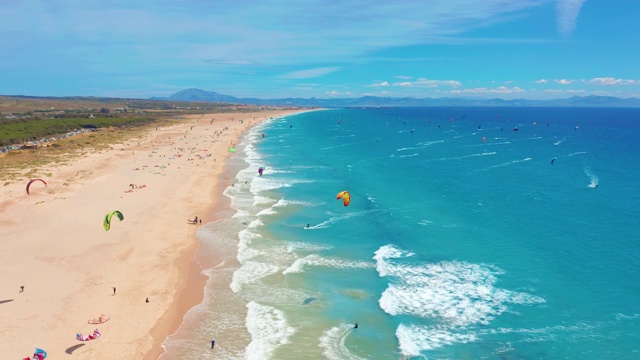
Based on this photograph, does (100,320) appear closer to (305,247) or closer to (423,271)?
(305,247)

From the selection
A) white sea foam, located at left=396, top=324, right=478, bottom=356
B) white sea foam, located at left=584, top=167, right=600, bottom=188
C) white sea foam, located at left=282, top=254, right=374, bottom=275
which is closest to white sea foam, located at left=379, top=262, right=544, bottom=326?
white sea foam, located at left=396, top=324, right=478, bottom=356

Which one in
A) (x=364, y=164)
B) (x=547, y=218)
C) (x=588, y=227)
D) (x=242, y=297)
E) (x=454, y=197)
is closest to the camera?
(x=242, y=297)

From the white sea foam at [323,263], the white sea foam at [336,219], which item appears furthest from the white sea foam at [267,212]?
the white sea foam at [323,263]

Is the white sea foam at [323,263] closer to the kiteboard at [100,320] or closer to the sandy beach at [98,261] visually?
the sandy beach at [98,261]

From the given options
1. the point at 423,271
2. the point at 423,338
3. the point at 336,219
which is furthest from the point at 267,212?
the point at 423,338

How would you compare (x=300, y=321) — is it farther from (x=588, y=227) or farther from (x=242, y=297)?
(x=588, y=227)

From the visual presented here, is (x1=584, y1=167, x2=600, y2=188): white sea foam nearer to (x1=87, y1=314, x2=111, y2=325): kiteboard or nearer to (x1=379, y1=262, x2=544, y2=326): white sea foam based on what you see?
(x1=379, y1=262, x2=544, y2=326): white sea foam

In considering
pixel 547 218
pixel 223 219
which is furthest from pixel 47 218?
pixel 547 218
